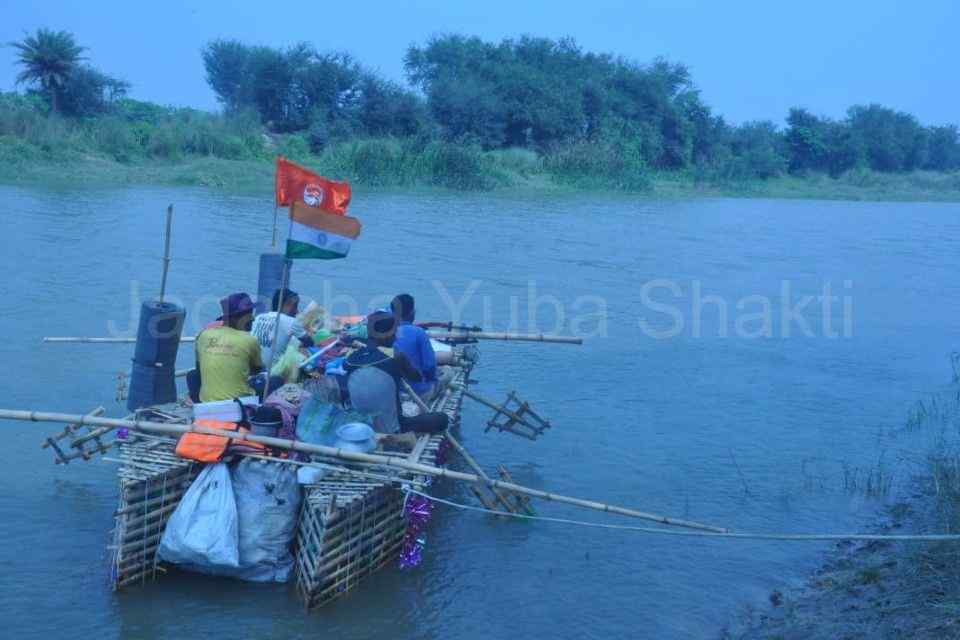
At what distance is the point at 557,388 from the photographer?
37.6ft

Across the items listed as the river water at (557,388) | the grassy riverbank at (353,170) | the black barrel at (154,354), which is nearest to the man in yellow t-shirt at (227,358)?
the black barrel at (154,354)

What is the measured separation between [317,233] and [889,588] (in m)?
4.18

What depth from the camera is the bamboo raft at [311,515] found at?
19.0ft

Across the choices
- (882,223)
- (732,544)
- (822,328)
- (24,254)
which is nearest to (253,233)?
(24,254)

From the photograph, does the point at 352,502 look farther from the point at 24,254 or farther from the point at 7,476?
the point at 24,254

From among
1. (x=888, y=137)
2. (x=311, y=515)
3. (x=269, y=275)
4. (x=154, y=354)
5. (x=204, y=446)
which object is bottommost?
(x=311, y=515)

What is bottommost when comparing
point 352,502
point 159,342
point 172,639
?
point 172,639

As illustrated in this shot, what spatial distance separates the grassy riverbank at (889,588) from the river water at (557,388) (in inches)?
11.4

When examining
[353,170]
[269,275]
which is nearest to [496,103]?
[353,170]

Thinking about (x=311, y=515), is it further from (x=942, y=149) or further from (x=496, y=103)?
(x=942, y=149)

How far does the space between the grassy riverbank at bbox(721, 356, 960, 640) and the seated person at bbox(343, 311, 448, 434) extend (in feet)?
7.55

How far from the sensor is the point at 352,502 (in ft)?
18.9

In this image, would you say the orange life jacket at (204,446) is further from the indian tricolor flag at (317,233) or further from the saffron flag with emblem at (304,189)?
the saffron flag with emblem at (304,189)

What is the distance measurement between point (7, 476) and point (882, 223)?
33.2m
